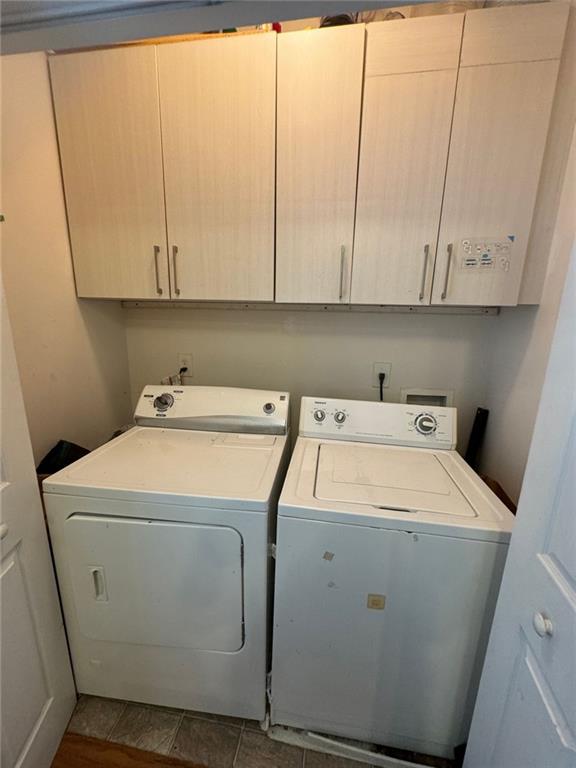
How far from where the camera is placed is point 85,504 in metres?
1.08

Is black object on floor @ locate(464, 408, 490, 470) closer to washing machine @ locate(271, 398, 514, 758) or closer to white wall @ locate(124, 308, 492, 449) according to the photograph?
white wall @ locate(124, 308, 492, 449)

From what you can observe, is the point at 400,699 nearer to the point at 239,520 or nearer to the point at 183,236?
the point at 239,520

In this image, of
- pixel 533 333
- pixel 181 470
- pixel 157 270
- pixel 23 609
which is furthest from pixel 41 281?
pixel 533 333

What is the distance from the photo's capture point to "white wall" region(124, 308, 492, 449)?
69.6 inches

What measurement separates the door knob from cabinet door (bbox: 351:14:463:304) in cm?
112

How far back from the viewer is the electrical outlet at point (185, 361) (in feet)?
6.52

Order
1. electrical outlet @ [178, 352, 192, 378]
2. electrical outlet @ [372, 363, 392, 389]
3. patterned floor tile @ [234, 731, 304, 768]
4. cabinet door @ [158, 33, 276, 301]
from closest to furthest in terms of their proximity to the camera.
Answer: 1. patterned floor tile @ [234, 731, 304, 768]
2. cabinet door @ [158, 33, 276, 301]
3. electrical outlet @ [372, 363, 392, 389]
4. electrical outlet @ [178, 352, 192, 378]

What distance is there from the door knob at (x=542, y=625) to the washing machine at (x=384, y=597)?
25cm

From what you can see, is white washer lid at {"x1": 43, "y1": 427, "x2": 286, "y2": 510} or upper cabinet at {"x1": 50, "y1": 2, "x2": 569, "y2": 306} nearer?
white washer lid at {"x1": 43, "y1": 427, "x2": 286, "y2": 510}

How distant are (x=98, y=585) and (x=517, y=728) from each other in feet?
4.09

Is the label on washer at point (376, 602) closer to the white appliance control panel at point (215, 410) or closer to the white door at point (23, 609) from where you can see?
the white appliance control panel at point (215, 410)

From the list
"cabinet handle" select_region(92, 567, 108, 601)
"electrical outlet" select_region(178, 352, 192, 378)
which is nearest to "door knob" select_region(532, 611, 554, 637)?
"cabinet handle" select_region(92, 567, 108, 601)

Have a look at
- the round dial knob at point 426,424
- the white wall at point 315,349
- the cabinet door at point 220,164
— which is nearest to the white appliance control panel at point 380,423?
the round dial knob at point 426,424

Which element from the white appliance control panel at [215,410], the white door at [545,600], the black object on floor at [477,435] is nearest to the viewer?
the white door at [545,600]
